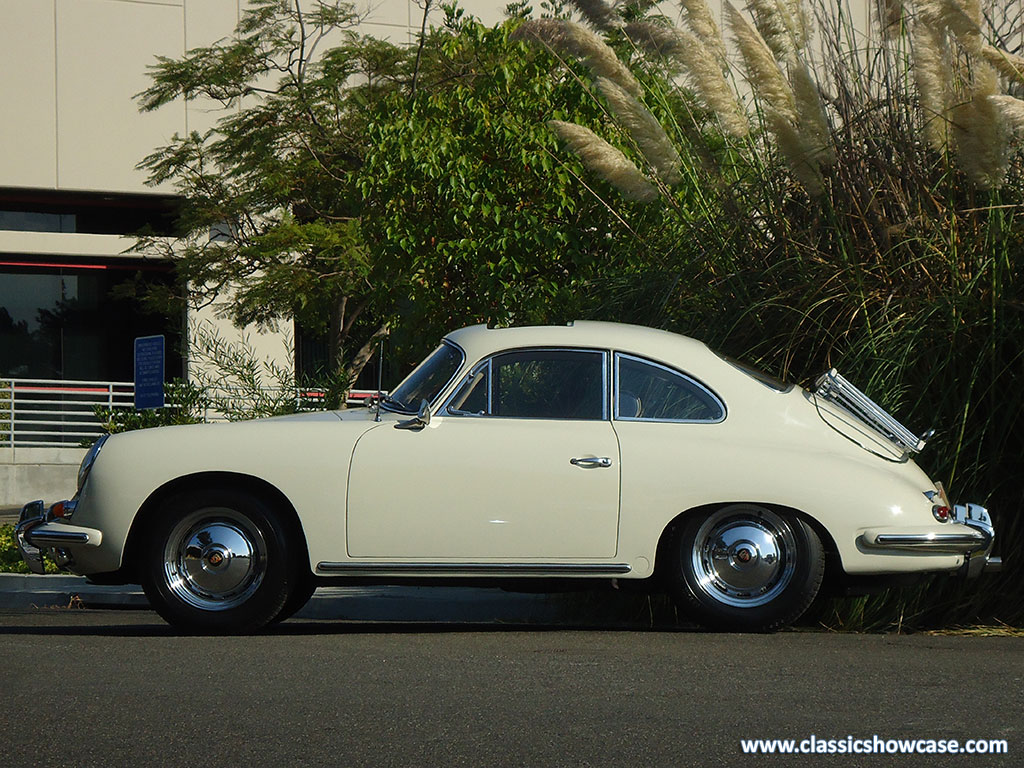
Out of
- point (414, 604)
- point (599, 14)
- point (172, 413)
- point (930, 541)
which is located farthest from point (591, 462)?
point (172, 413)

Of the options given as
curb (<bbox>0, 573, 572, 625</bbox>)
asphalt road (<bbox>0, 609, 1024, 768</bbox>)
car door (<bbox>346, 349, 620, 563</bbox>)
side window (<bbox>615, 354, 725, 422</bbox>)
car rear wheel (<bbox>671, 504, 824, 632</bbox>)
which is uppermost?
side window (<bbox>615, 354, 725, 422</bbox>)

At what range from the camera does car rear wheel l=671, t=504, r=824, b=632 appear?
661cm

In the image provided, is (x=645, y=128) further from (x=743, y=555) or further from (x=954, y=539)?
(x=954, y=539)

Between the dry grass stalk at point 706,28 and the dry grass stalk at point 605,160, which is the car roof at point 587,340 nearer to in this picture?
the dry grass stalk at point 605,160

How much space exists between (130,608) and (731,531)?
425 cm

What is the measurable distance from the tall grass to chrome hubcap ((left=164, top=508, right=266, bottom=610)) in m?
2.92

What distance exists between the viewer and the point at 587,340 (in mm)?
6961

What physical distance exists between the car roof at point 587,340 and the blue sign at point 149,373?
8342 millimetres

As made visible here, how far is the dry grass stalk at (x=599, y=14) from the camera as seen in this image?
10219 mm

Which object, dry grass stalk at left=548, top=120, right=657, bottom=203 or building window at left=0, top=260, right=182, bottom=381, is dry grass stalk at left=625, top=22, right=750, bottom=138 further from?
building window at left=0, top=260, right=182, bottom=381

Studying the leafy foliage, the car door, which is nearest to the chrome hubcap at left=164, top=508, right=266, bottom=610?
the car door

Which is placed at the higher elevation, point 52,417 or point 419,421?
point 419,421

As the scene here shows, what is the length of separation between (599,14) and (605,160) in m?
1.81

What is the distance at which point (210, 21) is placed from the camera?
31547mm
